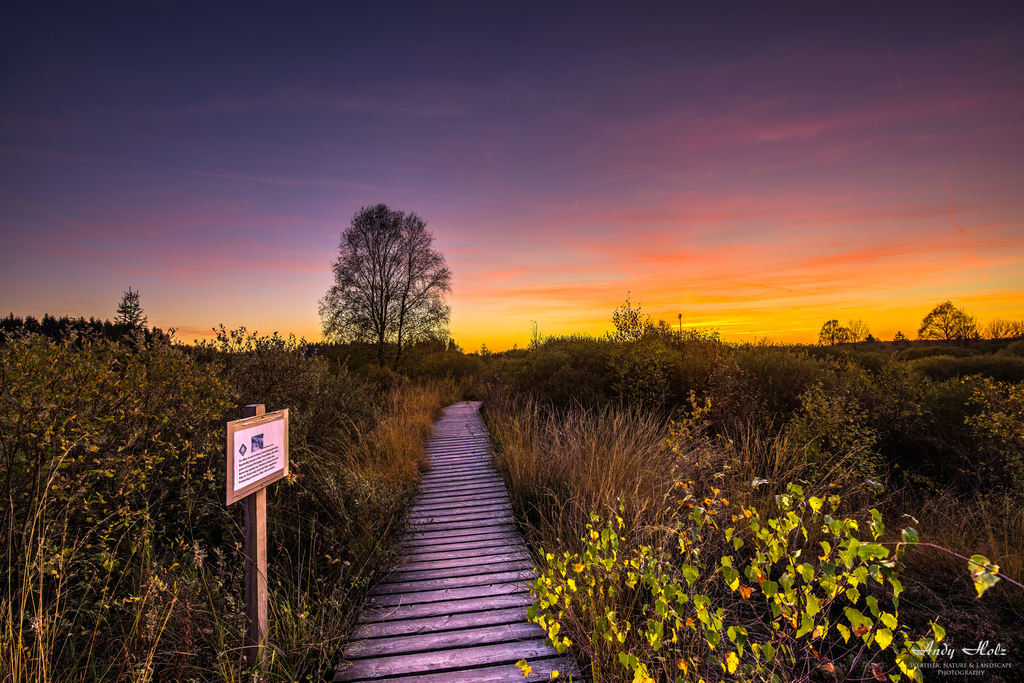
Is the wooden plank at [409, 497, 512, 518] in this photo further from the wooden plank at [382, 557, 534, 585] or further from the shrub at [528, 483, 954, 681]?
the shrub at [528, 483, 954, 681]

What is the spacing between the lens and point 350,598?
3.58 m

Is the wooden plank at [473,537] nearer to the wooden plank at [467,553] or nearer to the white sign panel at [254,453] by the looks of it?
the wooden plank at [467,553]

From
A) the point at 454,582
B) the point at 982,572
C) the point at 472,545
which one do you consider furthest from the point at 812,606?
the point at 472,545

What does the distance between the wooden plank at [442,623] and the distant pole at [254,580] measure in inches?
32.6

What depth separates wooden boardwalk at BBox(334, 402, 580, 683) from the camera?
2908 millimetres

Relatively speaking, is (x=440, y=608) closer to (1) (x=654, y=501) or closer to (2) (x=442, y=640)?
(2) (x=442, y=640)

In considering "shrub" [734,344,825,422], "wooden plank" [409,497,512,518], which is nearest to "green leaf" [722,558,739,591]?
"wooden plank" [409,497,512,518]

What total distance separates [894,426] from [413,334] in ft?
60.2

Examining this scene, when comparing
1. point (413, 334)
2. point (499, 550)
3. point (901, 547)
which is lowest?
point (499, 550)

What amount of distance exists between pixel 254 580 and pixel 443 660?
137 centimetres

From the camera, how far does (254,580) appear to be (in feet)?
8.32

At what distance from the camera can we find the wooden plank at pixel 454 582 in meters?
3.84

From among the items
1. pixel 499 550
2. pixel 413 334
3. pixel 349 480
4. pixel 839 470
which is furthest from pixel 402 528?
pixel 413 334

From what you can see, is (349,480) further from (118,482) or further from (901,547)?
(901,547)
